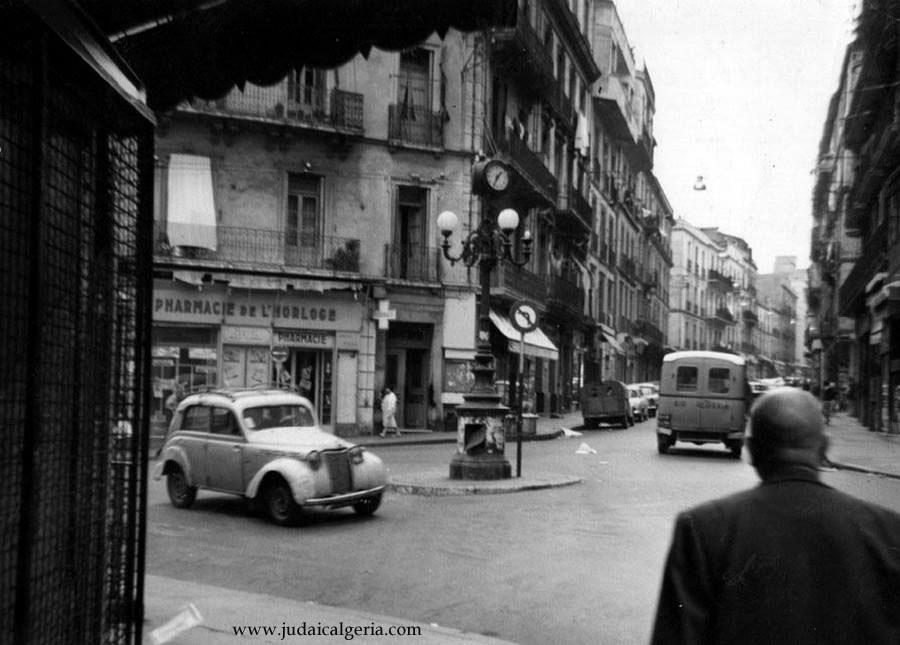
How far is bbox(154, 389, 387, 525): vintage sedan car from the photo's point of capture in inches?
442

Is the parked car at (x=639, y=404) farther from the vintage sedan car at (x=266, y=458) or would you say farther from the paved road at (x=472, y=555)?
the vintage sedan car at (x=266, y=458)

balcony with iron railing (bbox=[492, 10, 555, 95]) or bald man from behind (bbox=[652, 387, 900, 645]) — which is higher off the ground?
balcony with iron railing (bbox=[492, 10, 555, 95])

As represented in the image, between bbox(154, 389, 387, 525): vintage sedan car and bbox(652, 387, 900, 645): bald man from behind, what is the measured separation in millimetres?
8625

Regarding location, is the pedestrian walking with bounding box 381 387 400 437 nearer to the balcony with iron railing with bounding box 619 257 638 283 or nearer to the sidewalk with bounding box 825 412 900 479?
the sidewalk with bounding box 825 412 900 479

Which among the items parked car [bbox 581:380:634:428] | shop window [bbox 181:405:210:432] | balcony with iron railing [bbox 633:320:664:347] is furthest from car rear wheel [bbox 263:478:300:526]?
balcony with iron railing [bbox 633:320:664:347]

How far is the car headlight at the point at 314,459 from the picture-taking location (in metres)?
11.2

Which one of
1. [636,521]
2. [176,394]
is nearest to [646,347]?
[176,394]

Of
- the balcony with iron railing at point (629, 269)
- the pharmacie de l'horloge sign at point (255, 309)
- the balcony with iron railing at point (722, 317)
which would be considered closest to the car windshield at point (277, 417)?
the pharmacie de l'horloge sign at point (255, 309)

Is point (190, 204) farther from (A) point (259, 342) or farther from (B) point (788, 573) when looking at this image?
(B) point (788, 573)

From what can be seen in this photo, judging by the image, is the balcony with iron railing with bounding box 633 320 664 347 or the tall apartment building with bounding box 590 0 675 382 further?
the balcony with iron railing with bounding box 633 320 664 347

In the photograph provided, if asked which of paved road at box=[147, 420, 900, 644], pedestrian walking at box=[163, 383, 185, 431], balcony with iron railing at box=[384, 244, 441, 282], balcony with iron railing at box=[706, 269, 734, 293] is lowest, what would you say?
paved road at box=[147, 420, 900, 644]

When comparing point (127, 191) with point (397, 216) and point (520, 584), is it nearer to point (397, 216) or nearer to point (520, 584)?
point (520, 584)


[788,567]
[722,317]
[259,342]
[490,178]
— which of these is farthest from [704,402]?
[722,317]

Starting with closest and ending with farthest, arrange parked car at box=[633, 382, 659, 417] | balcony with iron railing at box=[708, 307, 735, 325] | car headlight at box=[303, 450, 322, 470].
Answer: car headlight at box=[303, 450, 322, 470] < parked car at box=[633, 382, 659, 417] < balcony with iron railing at box=[708, 307, 735, 325]
